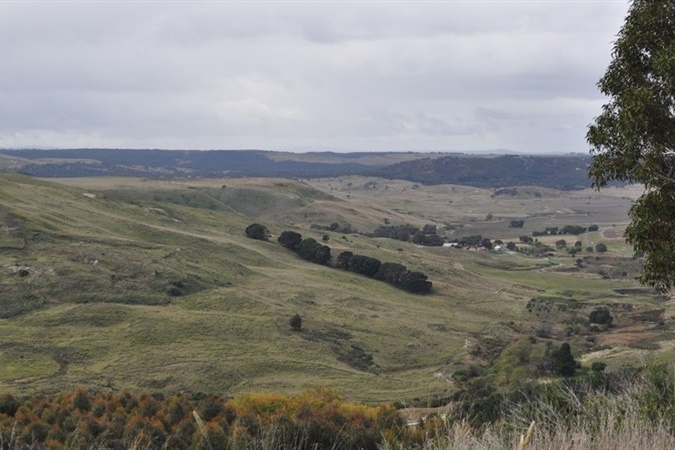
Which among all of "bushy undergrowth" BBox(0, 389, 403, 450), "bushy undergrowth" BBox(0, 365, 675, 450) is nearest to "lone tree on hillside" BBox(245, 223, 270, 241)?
"bushy undergrowth" BBox(0, 365, 675, 450)

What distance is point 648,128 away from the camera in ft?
50.0

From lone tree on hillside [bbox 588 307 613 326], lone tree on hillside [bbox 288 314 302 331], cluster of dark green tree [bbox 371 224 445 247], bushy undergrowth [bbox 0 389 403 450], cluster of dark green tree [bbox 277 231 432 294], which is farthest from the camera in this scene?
cluster of dark green tree [bbox 371 224 445 247]

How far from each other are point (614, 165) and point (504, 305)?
7747cm

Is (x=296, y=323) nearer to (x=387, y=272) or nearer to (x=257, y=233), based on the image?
(x=387, y=272)

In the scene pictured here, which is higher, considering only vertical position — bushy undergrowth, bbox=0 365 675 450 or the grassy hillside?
bushy undergrowth, bbox=0 365 675 450

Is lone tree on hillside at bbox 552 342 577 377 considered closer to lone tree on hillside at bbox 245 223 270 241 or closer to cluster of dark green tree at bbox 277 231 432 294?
cluster of dark green tree at bbox 277 231 432 294

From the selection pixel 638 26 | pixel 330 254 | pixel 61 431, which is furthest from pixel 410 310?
pixel 638 26

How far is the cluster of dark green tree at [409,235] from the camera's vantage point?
159750mm

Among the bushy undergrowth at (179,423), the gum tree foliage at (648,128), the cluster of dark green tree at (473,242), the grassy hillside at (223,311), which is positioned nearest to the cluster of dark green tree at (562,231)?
the cluster of dark green tree at (473,242)

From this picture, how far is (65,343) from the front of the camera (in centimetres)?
5612

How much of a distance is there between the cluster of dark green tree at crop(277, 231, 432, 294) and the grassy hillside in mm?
2494

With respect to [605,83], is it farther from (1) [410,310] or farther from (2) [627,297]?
(2) [627,297]

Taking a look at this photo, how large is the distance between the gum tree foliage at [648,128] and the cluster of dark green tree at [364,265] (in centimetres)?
8124

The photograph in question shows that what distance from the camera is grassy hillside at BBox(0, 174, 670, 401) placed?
5312 centimetres
